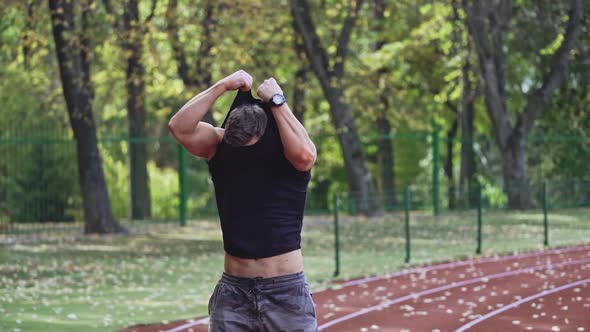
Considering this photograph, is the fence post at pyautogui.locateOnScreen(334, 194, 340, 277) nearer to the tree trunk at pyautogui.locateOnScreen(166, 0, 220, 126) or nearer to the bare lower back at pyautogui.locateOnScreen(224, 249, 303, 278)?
the tree trunk at pyautogui.locateOnScreen(166, 0, 220, 126)

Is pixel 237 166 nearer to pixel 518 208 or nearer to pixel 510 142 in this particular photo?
pixel 518 208

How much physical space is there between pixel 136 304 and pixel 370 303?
294 cm

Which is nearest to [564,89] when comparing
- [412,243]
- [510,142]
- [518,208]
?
[510,142]

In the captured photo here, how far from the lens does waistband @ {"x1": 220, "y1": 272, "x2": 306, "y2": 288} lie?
5.43m

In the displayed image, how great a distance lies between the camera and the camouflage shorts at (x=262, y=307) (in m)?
5.43

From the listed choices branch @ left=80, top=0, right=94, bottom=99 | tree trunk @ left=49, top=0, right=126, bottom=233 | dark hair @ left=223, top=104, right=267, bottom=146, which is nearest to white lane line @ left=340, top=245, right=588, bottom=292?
branch @ left=80, top=0, right=94, bottom=99

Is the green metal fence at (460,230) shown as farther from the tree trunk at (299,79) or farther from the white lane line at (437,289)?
the tree trunk at (299,79)

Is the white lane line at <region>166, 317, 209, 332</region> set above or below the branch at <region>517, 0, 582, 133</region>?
below

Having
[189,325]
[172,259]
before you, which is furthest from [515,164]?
[189,325]

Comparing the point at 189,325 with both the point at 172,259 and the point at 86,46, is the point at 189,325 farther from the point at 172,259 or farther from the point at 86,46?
the point at 86,46

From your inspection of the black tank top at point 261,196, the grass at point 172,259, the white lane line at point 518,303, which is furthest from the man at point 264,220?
the grass at point 172,259

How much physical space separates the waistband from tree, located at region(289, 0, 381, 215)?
23804 mm

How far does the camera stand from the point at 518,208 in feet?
95.4

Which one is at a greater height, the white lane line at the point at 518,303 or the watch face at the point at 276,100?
the watch face at the point at 276,100
